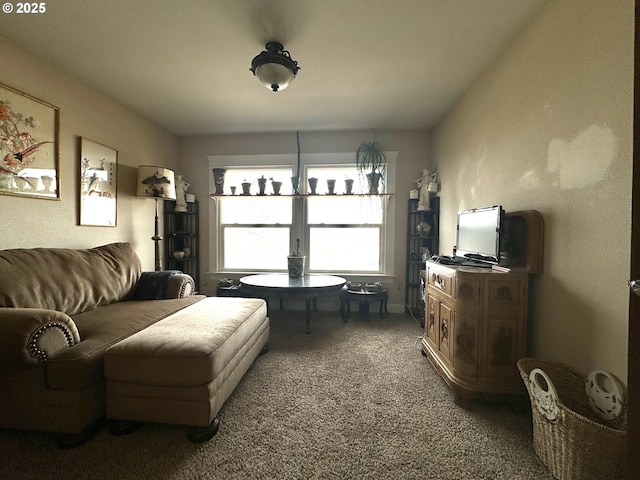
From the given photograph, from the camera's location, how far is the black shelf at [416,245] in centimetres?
341

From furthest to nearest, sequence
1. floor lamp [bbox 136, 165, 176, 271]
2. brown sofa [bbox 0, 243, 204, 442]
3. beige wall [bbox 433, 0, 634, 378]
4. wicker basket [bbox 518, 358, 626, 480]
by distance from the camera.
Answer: floor lamp [bbox 136, 165, 176, 271] → brown sofa [bbox 0, 243, 204, 442] → beige wall [bbox 433, 0, 634, 378] → wicker basket [bbox 518, 358, 626, 480]

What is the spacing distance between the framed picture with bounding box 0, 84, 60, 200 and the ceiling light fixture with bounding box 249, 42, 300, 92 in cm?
172

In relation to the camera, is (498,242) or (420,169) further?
(420,169)

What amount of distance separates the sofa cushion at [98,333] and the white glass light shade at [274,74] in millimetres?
1900

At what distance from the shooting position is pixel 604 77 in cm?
121

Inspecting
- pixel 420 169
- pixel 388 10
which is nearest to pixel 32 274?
pixel 388 10

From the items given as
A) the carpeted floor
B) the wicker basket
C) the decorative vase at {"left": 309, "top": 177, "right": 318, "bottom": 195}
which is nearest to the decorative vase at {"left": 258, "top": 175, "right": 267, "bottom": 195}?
the decorative vase at {"left": 309, "top": 177, "right": 318, "bottom": 195}

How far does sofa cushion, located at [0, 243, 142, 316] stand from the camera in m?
1.68

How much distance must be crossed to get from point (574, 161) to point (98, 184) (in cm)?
371

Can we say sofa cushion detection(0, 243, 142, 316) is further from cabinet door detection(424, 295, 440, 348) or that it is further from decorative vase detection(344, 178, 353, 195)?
cabinet door detection(424, 295, 440, 348)

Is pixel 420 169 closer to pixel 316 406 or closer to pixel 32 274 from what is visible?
pixel 316 406

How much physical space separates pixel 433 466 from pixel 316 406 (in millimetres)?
684

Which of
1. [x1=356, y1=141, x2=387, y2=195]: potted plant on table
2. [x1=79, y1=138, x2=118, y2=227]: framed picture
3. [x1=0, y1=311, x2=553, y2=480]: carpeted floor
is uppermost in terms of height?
[x1=356, y1=141, x2=387, y2=195]: potted plant on table

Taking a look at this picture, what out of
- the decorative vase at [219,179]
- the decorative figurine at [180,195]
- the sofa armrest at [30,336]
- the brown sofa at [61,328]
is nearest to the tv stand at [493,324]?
the brown sofa at [61,328]
